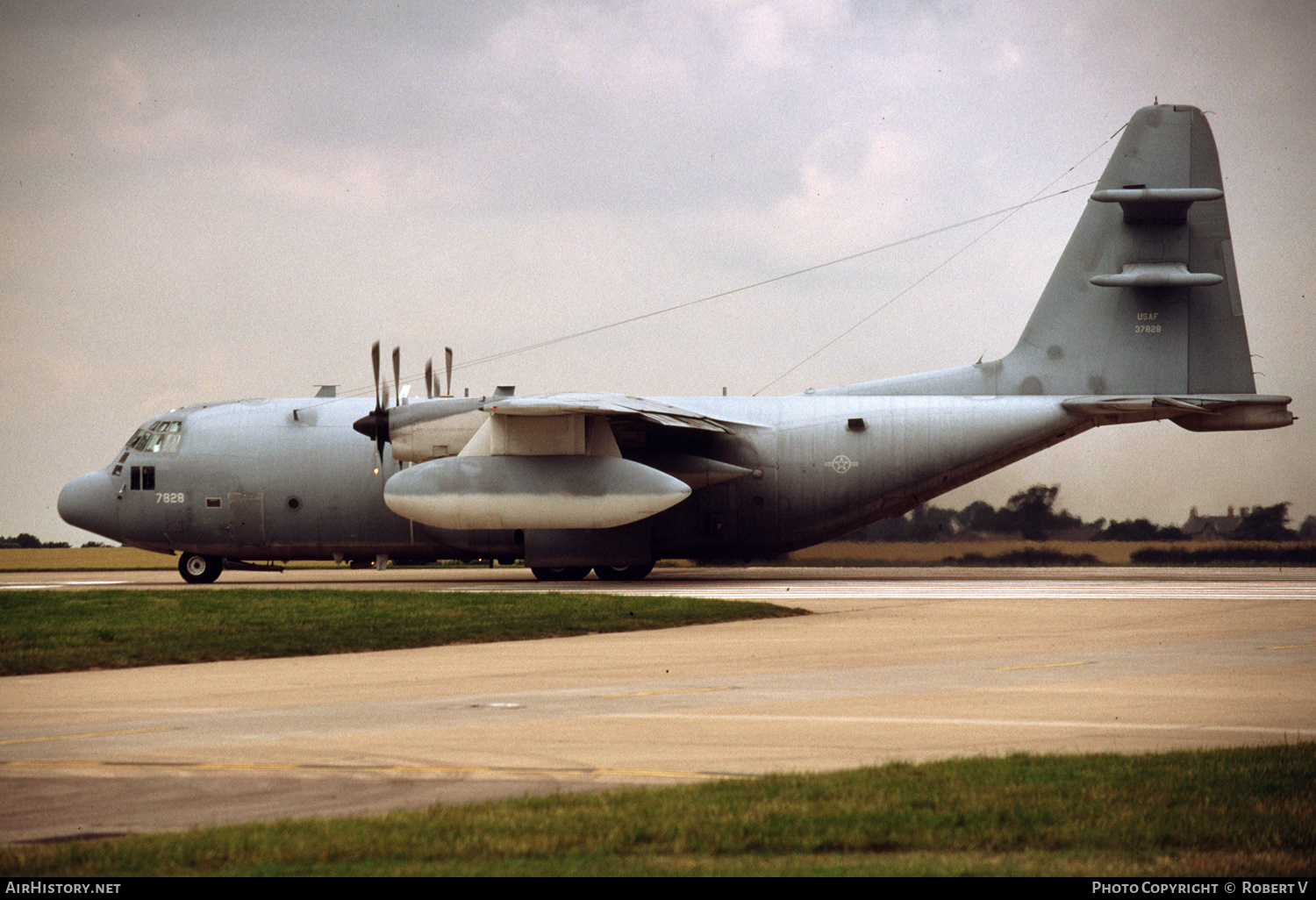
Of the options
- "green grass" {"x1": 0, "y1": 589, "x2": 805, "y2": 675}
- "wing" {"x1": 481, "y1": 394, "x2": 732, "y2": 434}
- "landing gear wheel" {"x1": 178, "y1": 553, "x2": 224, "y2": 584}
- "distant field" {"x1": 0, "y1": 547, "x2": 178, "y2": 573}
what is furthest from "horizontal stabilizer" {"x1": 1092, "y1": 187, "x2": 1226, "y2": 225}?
"distant field" {"x1": 0, "y1": 547, "x2": 178, "y2": 573}

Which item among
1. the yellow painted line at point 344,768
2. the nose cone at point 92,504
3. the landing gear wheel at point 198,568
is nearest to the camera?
the yellow painted line at point 344,768

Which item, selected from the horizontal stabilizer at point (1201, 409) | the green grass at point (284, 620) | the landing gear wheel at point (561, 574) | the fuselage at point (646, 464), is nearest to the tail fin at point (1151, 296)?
the horizontal stabilizer at point (1201, 409)

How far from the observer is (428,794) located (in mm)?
7301

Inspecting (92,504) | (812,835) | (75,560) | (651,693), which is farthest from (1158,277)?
(75,560)

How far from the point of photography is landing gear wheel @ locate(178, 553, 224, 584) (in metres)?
33.3

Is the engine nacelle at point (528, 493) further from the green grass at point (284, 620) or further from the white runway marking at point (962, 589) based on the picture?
the green grass at point (284, 620)

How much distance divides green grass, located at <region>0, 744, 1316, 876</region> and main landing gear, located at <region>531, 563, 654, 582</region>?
25.4 metres

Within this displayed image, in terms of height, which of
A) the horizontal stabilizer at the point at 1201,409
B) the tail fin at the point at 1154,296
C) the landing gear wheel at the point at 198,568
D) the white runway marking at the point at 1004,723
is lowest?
the white runway marking at the point at 1004,723

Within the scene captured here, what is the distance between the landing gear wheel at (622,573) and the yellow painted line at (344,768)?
24.0 meters

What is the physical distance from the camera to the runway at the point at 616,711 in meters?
7.67

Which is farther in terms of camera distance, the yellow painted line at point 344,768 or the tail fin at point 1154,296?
the tail fin at point 1154,296

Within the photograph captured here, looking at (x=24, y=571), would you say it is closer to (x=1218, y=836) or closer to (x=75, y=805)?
(x=75, y=805)

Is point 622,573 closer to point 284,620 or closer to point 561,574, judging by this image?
point 561,574

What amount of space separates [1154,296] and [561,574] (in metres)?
17.0
